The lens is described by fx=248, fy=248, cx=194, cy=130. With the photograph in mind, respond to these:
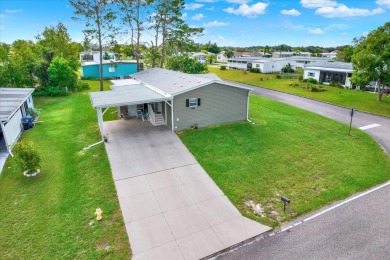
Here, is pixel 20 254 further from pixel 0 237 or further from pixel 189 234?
pixel 189 234

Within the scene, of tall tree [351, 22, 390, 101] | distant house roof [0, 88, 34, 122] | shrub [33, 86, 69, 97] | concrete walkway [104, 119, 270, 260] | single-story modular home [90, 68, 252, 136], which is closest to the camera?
concrete walkway [104, 119, 270, 260]

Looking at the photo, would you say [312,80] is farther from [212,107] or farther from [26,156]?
[26,156]

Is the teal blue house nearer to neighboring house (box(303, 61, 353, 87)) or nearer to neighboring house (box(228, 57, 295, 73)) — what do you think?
neighboring house (box(228, 57, 295, 73))

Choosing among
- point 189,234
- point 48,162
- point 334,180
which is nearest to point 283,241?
point 189,234

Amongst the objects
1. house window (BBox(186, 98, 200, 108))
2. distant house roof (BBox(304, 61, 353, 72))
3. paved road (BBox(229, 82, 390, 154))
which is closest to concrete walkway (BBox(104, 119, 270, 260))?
house window (BBox(186, 98, 200, 108))

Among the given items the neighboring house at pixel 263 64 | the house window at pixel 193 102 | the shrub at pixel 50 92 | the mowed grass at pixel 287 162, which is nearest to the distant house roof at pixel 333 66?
the neighboring house at pixel 263 64

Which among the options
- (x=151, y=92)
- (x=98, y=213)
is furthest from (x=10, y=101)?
(x=98, y=213)
